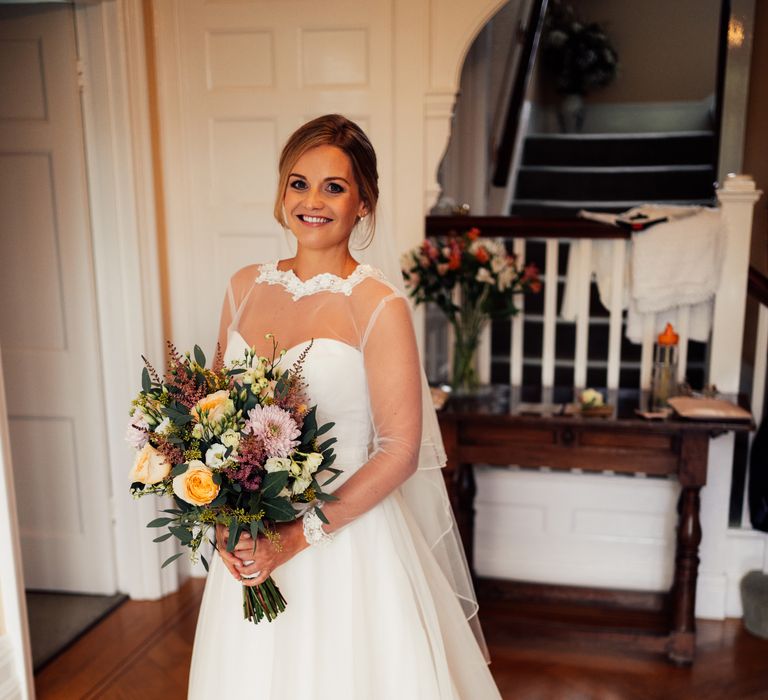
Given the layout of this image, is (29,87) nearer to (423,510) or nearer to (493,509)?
(423,510)

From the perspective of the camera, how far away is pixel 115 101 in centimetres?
330

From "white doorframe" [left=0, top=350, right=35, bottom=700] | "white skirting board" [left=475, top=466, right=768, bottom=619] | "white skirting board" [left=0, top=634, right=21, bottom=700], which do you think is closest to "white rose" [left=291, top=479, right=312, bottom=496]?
"white doorframe" [left=0, top=350, right=35, bottom=700]

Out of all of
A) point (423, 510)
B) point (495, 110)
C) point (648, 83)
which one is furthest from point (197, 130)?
point (648, 83)

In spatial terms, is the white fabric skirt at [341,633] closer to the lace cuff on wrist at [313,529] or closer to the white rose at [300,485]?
the lace cuff on wrist at [313,529]

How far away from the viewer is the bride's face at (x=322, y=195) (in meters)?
1.88

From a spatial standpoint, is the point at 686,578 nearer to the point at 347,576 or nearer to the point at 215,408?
the point at 347,576

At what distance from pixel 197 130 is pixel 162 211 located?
37 centimetres

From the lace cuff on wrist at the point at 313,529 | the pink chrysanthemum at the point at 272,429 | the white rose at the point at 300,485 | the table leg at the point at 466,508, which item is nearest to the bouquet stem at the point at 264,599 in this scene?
the lace cuff on wrist at the point at 313,529

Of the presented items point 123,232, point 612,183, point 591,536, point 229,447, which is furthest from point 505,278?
point 612,183

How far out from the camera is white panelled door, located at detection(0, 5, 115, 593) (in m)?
3.34

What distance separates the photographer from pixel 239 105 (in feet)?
11.3

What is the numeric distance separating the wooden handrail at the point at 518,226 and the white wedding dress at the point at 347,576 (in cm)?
155

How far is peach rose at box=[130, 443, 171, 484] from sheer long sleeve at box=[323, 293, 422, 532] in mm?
364

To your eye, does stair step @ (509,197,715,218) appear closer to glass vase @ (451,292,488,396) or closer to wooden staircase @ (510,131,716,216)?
wooden staircase @ (510,131,716,216)
